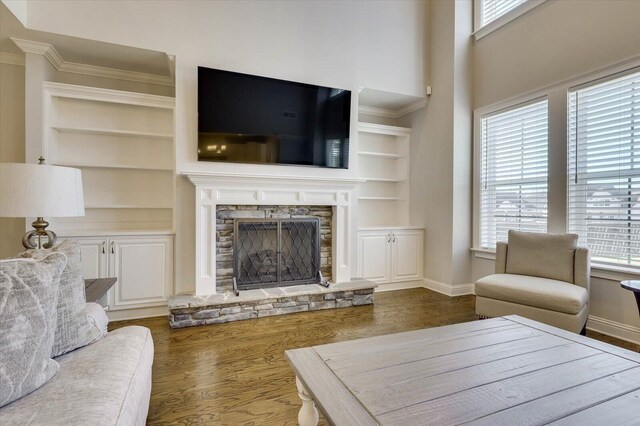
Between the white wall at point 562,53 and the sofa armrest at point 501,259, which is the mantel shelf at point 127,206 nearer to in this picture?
the sofa armrest at point 501,259

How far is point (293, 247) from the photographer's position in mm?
3836

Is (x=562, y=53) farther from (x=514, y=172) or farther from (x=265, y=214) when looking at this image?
(x=265, y=214)

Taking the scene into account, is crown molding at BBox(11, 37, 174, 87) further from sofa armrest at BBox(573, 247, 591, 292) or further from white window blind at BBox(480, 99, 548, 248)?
sofa armrest at BBox(573, 247, 591, 292)

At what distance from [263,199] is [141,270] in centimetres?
139

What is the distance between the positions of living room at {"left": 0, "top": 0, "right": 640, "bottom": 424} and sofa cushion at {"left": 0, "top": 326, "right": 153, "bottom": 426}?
80 centimetres

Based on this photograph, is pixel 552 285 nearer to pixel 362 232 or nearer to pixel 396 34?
pixel 362 232

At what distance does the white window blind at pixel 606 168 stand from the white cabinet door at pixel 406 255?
177 cm

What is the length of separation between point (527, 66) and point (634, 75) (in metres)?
1.02

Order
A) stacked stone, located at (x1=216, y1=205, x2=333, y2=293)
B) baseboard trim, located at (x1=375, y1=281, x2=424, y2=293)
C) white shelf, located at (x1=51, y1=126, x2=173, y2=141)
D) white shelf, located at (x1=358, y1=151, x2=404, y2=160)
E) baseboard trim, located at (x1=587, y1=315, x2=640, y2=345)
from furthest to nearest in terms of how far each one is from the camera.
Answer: white shelf, located at (x1=358, y1=151, x2=404, y2=160) → baseboard trim, located at (x1=375, y1=281, x2=424, y2=293) → stacked stone, located at (x1=216, y1=205, x2=333, y2=293) → white shelf, located at (x1=51, y1=126, x2=173, y2=141) → baseboard trim, located at (x1=587, y1=315, x2=640, y2=345)

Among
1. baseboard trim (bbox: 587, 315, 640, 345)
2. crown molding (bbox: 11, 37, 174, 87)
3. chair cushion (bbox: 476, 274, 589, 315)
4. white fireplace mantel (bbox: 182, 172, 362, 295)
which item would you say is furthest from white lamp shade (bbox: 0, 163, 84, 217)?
baseboard trim (bbox: 587, 315, 640, 345)

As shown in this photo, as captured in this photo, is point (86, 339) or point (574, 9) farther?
point (574, 9)

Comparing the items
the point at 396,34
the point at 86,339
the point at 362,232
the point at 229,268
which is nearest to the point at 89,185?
the point at 229,268

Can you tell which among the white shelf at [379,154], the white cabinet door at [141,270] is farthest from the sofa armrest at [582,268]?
the white cabinet door at [141,270]

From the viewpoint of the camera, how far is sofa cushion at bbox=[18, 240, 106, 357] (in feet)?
4.29
